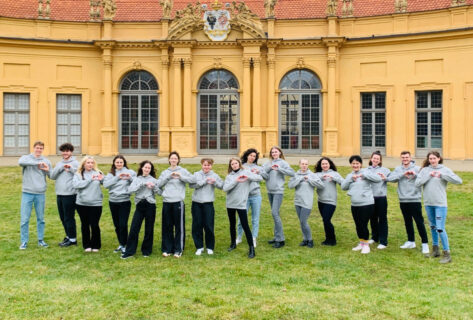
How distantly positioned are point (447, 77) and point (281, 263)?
60.4 ft

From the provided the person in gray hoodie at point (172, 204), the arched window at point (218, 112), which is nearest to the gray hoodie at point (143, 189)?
the person in gray hoodie at point (172, 204)

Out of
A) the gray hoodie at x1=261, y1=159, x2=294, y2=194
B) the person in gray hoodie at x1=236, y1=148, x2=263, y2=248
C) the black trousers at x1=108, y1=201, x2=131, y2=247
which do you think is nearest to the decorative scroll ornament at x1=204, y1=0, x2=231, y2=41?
the person in gray hoodie at x1=236, y1=148, x2=263, y2=248

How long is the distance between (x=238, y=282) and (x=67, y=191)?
3806 millimetres

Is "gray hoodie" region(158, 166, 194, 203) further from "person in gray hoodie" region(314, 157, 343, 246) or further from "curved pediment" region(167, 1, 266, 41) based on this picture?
"curved pediment" region(167, 1, 266, 41)

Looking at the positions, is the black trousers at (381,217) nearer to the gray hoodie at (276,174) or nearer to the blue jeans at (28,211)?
the gray hoodie at (276,174)

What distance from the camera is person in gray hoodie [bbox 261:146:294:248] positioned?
8297mm

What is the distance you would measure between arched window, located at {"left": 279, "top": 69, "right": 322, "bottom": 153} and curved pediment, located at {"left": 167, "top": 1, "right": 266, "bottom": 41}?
9.99 ft

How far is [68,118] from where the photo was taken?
80.2 ft

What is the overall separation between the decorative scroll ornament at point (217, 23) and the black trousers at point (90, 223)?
56.4ft

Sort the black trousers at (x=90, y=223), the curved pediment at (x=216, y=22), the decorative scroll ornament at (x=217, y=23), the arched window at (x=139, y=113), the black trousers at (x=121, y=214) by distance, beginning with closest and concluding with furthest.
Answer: the black trousers at (x=121, y=214), the black trousers at (x=90, y=223), the curved pediment at (x=216, y=22), the decorative scroll ornament at (x=217, y=23), the arched window at (x=139, y=113)

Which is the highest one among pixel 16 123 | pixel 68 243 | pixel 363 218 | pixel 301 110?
pixel 301 110

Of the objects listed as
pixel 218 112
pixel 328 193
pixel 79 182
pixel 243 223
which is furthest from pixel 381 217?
pixel 218 112

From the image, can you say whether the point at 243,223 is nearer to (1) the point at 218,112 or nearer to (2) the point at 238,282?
(2) the point at 238,282

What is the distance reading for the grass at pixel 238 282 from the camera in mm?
5031
